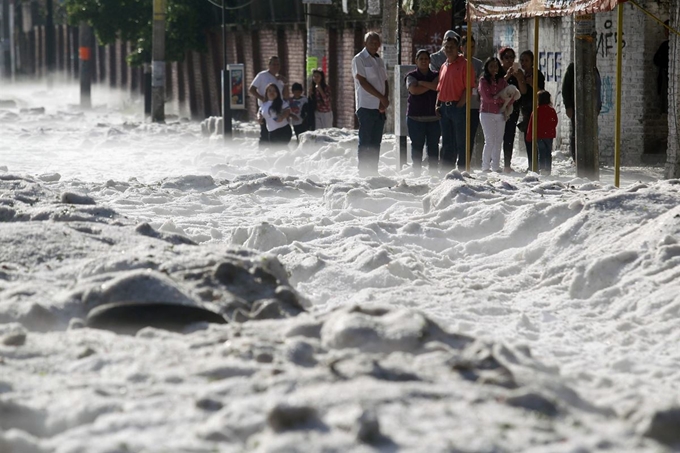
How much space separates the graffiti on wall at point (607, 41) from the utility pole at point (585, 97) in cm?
410

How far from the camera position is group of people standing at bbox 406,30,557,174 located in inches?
550

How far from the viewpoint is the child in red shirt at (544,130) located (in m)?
14.4

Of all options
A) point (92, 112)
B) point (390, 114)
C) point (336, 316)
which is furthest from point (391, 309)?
point (92, 112)

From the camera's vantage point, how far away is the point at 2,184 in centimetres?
1137

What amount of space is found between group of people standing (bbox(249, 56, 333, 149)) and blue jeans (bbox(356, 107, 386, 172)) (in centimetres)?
347

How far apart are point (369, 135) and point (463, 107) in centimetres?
108

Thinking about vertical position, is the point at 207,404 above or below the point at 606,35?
below

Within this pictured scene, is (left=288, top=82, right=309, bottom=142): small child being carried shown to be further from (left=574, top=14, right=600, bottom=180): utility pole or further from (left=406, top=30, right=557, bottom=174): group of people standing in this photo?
(left=574, top=14, right=600, bottom=180): utility pole

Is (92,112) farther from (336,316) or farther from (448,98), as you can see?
(336,316)

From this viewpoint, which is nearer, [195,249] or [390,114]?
[195,249]

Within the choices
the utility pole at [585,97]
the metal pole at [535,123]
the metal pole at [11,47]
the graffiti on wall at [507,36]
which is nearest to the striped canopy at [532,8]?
the metal pole at [535,123]

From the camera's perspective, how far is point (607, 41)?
17422mm

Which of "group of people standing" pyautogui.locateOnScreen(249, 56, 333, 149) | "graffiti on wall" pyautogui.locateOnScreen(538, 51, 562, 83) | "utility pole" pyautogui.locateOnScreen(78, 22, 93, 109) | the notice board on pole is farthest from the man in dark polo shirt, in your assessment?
"utility pole" pyautogui.locateOnScreen(78, 22, 93, 109)

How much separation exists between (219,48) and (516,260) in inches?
1066
